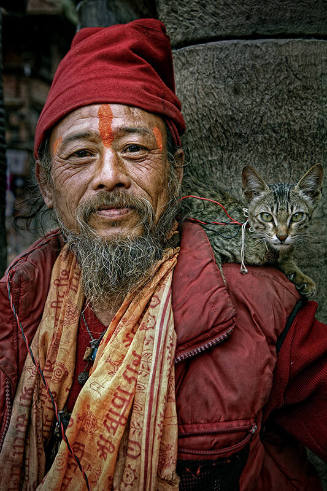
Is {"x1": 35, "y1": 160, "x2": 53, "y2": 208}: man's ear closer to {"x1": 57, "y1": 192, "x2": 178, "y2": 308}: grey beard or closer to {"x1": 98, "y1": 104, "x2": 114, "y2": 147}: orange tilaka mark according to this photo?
{"x1": 57, "y1": 192, "x2": 178, "y2": 308}: grey beard

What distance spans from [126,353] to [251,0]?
2.07 m

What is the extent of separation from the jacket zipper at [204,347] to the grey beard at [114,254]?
0.43 meters

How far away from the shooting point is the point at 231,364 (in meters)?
1.39

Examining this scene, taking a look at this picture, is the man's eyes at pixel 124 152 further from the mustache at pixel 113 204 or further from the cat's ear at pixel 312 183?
the cat's ear at pixel 312 183

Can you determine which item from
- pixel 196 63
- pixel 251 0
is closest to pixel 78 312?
pixel 196 63

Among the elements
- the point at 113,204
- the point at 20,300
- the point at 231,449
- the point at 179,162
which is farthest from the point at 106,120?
the point at 231,449

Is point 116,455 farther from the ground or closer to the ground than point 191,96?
closer to the ground

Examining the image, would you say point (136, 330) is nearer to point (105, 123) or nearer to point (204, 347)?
point (204, 347)

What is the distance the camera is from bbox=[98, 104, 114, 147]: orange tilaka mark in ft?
5.40

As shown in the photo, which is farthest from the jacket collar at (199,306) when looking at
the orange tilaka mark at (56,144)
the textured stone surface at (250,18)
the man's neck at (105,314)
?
the textured stone surface at (250,18)

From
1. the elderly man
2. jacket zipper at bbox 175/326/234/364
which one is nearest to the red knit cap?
the elderly man

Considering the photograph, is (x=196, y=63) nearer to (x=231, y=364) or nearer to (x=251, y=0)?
(x=251, y=0)

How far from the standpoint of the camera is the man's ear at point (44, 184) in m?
1.97

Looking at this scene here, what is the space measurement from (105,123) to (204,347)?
1.07m
